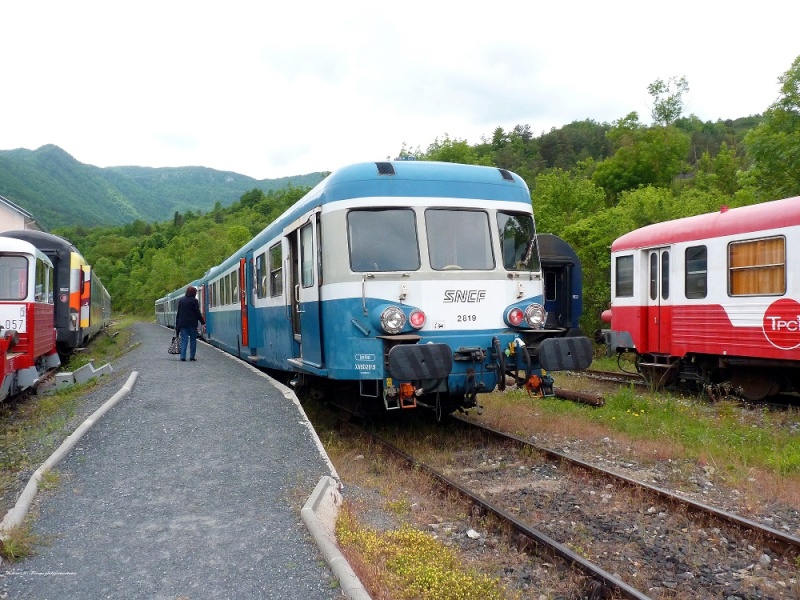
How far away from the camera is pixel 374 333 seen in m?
7.54

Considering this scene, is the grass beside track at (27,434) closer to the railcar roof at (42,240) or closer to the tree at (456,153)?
the railcar roof at (42,240)

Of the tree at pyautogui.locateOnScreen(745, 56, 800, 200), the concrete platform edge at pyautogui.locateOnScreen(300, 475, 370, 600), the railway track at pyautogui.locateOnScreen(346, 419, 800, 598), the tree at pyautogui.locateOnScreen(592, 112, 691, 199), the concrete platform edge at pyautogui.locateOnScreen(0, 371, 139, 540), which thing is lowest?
the railway track at pyautogui.locateOnScreen(346, 419, 800, 598)

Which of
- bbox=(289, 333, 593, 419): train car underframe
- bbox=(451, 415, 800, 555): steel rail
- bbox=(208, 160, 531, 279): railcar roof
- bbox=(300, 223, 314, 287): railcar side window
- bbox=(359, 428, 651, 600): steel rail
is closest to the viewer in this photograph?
bbox=(359, 428, 651, 600): steel rail

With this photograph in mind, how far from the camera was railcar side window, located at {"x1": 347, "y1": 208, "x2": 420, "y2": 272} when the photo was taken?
7.70 metres

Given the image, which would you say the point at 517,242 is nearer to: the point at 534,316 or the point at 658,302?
the point at 534,316

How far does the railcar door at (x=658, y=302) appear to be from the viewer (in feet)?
41.9

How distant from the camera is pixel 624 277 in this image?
46.4 ft

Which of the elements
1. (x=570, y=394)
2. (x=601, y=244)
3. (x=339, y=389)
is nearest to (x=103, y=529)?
(x=339, y=389)

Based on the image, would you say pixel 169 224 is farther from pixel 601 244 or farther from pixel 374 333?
pixel 374 333

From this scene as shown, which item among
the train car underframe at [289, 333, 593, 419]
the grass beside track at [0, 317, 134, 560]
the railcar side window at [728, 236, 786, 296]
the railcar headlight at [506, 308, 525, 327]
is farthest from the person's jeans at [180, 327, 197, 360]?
the railcar side window at [728, 236, 786, 296]

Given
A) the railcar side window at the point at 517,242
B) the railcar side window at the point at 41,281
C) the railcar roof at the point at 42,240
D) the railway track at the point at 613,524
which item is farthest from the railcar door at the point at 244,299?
the railway track at the point at 613,524

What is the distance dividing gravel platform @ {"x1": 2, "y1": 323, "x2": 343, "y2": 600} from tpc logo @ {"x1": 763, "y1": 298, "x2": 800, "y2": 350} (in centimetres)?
705

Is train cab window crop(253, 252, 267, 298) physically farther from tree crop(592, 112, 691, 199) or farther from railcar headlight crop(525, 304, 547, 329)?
tree crop(592, 112, 691, 199)

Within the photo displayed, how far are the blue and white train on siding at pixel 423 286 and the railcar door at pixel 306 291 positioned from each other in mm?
36
